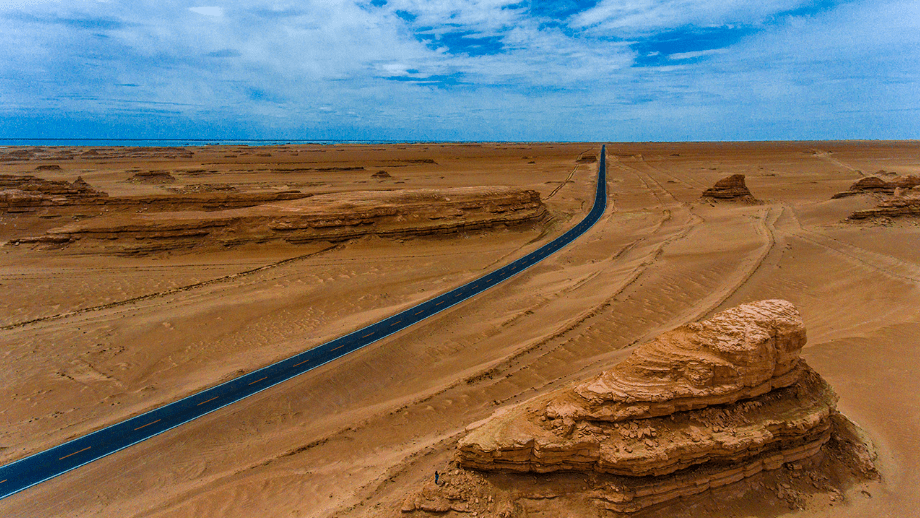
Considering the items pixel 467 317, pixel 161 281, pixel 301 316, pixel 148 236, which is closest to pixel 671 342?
pixel 467 317

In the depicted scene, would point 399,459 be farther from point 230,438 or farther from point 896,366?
point 896,366

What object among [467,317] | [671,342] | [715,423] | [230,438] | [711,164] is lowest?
[230,438]

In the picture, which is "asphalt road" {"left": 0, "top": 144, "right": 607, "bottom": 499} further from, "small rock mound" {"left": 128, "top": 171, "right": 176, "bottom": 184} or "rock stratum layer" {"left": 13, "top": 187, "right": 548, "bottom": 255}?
"small rock mound" {"left": 128, "top": 171, "right": 176, "bottom": 184}

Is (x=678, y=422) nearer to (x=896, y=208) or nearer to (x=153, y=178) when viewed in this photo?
(x=896, y=208)

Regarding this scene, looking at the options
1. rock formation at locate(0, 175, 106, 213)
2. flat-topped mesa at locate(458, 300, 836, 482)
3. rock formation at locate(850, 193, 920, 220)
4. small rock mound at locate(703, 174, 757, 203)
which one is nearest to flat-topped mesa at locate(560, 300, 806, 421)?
flat-topped mesa at locate(458, 300, 836, 482)

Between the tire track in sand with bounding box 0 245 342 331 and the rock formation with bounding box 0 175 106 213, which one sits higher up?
the rock formation with bounding box 0 175 106 213

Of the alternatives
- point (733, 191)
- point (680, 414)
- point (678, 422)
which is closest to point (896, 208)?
point (733, 191)
